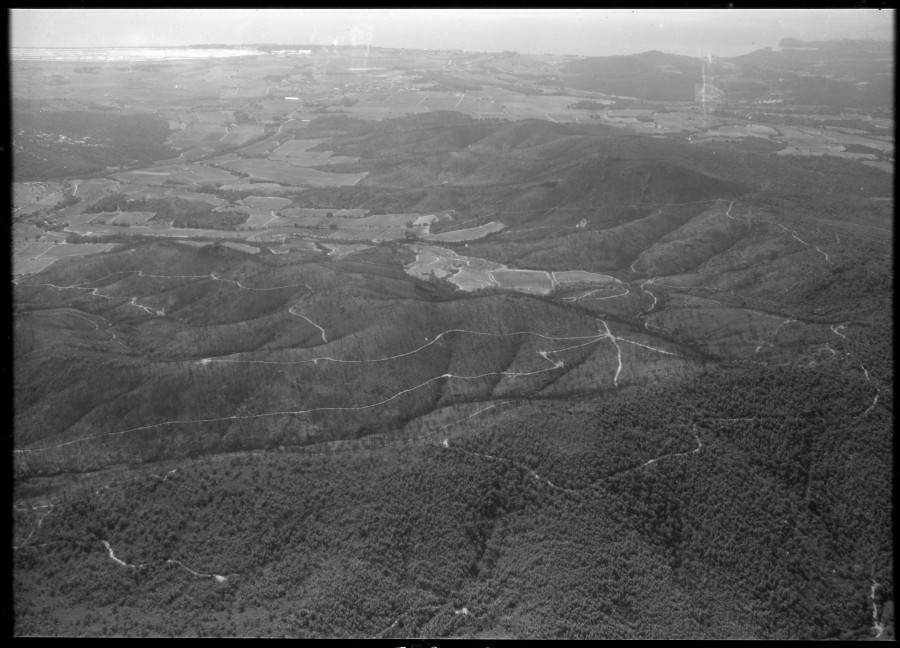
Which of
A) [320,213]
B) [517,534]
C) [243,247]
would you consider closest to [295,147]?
[320,213]

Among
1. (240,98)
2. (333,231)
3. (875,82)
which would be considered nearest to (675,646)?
(333,231)

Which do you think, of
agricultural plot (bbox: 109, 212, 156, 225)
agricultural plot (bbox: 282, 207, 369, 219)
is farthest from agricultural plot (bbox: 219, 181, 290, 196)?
agricultural plot (bbox: 109, 212, 156, 225)

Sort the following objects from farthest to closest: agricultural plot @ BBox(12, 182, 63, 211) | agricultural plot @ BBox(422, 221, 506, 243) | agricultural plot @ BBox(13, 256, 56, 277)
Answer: agricultural plot @ BBox(12, 182, 63, 211)
agricultural plot @ BBox(422, 221, 506, 243)
agricultural plot @ BBox(13, 256, 56, 277)

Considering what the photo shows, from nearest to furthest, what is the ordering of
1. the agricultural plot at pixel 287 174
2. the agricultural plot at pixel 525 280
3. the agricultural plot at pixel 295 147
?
the agricultural plot at pixel 525 280, the agricultural plot at pixel 287 174, the agricultural plot at pixel 295 147

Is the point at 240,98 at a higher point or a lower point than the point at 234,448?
higher

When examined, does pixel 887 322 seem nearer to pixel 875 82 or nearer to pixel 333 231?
pixel 333 231

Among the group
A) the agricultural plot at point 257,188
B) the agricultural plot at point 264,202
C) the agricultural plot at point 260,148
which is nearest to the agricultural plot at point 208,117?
the agricultural plot at point 260,148

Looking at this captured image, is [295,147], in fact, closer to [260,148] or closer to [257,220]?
[260,148]

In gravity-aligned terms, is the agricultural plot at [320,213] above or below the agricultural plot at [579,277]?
above

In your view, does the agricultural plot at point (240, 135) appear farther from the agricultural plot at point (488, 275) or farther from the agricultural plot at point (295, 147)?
the agricultural plot at point (488, 275)

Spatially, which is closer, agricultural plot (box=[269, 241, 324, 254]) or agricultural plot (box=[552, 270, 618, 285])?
agricultural plot (box=[552, 270, 618, 285])

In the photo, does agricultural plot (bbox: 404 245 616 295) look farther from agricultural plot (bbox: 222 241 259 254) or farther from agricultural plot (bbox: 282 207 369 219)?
agricultural plot (bbox: 282 207 369 219)
